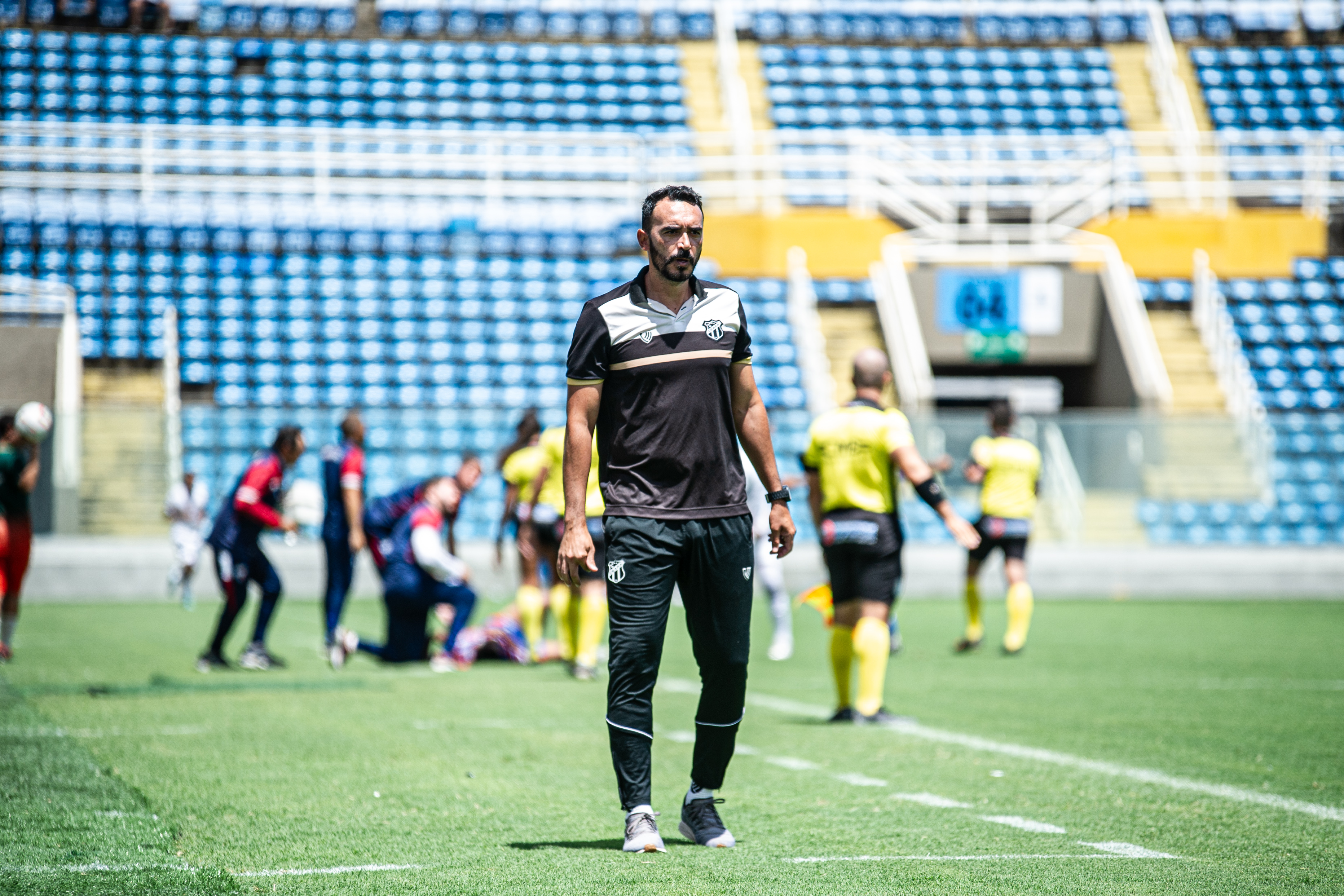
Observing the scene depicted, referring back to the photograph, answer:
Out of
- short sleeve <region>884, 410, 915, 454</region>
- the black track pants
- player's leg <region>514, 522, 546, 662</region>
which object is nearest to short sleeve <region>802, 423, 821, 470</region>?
short sleeve <region>884, 410, 915, 454</region>

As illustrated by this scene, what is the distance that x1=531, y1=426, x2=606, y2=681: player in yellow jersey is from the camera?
36.6ft

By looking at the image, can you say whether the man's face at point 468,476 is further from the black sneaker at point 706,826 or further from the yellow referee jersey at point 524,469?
the black sneaker at point 706,826

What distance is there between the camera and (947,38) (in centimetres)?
3375

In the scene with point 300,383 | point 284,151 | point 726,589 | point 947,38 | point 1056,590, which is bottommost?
point 1056,590

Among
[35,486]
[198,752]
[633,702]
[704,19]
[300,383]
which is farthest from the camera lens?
[704,19]

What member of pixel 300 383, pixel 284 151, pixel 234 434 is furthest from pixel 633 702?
pixel 284 151

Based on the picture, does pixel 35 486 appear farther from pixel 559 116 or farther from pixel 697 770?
pixel 697 770

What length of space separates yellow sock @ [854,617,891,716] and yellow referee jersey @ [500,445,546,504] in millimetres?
4207

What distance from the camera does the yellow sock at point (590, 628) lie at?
36.9ft

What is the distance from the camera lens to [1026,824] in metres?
5.70

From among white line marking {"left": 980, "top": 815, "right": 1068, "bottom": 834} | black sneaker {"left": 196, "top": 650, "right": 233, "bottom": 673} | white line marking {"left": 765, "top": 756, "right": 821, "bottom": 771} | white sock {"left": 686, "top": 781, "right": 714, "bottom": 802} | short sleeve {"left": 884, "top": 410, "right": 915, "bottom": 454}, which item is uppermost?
short sleeve {"left": 884, "top": 410, "right": 915, "bottom": 454}

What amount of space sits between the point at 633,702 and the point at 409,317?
2029 centimetres

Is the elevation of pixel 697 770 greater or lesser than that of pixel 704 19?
lesser

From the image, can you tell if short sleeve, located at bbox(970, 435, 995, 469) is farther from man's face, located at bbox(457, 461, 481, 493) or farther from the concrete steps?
the concrete steps
